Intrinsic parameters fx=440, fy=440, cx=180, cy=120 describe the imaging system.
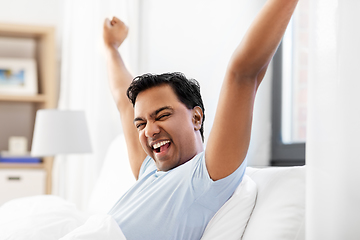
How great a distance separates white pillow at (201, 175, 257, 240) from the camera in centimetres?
101

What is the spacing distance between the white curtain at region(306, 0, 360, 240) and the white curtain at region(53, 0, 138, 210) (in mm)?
2478

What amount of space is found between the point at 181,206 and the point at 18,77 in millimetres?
2623

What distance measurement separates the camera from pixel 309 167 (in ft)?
2.38

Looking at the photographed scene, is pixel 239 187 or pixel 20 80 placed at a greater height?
pixel 20 80

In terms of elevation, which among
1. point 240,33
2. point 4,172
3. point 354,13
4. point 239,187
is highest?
point 240,33

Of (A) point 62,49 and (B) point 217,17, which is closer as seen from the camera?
(B) point 217,17

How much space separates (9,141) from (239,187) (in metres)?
2.73

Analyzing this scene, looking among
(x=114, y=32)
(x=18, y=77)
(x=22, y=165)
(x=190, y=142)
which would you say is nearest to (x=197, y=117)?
(x=190, y=142)

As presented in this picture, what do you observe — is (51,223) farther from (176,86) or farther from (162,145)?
(176,86)

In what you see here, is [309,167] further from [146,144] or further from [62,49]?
[62,49]

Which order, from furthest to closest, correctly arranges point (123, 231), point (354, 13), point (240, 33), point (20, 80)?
point (20, 80) < point (240, 33) < point (123, 231) < point (354, 13)

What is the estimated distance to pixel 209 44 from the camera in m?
2.21

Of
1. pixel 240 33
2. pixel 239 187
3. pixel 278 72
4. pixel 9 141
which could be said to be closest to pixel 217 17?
pixel 240 33

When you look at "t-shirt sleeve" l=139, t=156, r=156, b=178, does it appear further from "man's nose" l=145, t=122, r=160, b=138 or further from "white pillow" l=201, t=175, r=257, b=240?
"white pillow" l=201, t=175, r=257, b=240
